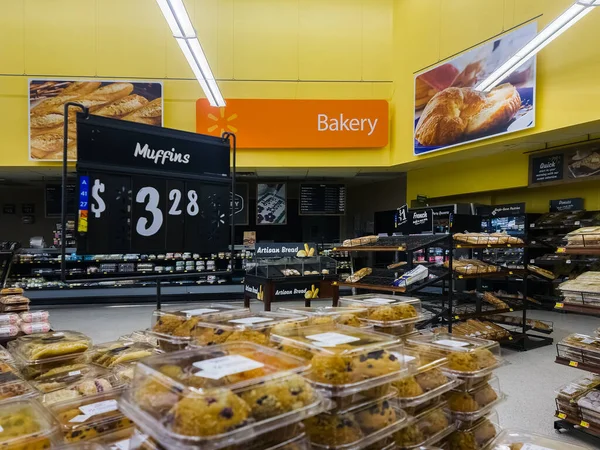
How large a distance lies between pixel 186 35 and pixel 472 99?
4.55 metres

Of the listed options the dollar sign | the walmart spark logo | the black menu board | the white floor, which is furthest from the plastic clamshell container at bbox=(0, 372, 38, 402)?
the black menu board

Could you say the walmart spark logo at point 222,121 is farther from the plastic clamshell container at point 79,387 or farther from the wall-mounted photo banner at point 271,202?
the plastic clamshell container at point 79,387

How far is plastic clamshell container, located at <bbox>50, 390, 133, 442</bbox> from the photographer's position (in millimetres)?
1051

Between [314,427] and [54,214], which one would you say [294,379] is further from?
[54,214]

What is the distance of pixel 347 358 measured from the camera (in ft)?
3.49

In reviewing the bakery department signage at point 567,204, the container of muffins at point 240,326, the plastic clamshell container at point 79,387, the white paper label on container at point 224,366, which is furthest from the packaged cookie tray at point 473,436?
the bakery department signage at point 567,204

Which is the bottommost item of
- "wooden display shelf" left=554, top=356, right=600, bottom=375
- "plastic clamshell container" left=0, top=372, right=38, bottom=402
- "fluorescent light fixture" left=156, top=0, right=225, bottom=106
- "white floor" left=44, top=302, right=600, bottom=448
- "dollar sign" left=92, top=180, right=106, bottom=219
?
"white floor" left=44, top=302, right=600, bottom=448

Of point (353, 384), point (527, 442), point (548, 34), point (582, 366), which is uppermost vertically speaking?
point (548, 34)

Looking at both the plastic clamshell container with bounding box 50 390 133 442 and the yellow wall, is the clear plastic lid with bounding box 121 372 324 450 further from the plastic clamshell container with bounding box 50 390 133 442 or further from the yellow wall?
the yellow wall

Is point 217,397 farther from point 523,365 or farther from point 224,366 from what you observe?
point 523,365

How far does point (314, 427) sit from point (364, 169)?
7466 millimetres

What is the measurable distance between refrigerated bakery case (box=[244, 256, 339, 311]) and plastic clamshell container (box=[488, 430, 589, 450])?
3.42m

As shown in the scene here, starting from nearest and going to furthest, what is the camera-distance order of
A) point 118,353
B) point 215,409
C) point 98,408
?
point 215,409 < point 98,408 < point 118,353

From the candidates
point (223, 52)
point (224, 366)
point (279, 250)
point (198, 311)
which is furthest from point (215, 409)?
point (223, 52)
